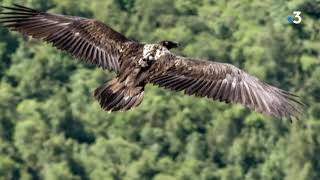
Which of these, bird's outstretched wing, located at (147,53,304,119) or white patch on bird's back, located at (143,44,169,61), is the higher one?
white patch on bird's back, located at (143,44,169,61)

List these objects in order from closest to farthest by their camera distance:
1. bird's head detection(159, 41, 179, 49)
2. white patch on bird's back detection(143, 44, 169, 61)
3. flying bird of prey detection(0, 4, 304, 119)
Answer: flying bird of prey detection(0, 4, 304, 119) < white patch on bird's back detection(143, 44, 169, 61) < bird's head detection(159, 41, 179, 49)

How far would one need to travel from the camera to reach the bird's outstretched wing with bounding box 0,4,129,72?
1231cm

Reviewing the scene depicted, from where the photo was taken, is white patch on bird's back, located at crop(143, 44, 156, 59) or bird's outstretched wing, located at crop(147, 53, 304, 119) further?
white patch on bird's back, located at crop(143, 44, 156, 59)

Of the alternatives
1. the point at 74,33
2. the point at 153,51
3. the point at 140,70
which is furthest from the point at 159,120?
the point at 140,70

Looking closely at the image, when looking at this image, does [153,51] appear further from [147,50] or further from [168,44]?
[168,44]

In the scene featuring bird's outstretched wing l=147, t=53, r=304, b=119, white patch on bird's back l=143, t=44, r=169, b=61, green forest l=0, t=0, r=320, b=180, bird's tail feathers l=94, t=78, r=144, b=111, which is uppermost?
white patch on bird's back l=143, t=44, r=169, b=61

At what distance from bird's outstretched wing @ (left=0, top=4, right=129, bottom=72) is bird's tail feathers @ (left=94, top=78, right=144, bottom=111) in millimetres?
405

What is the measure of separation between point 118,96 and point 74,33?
41.6 inches

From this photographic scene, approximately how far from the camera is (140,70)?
11859mm

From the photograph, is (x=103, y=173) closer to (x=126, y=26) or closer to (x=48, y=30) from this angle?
(x=126, y=26)

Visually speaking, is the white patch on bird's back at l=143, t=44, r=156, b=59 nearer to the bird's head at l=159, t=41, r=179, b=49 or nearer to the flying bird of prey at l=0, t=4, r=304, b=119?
the flying bird of prey at l=0, t=4, r=304, b=119

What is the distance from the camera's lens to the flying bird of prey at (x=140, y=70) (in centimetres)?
1168

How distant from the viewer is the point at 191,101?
198 ft

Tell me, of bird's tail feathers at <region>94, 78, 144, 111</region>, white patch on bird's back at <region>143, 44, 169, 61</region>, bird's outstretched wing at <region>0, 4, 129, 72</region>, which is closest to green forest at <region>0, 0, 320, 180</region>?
bird's outstretched wing at <region>0, 4, 129, 72</region>
